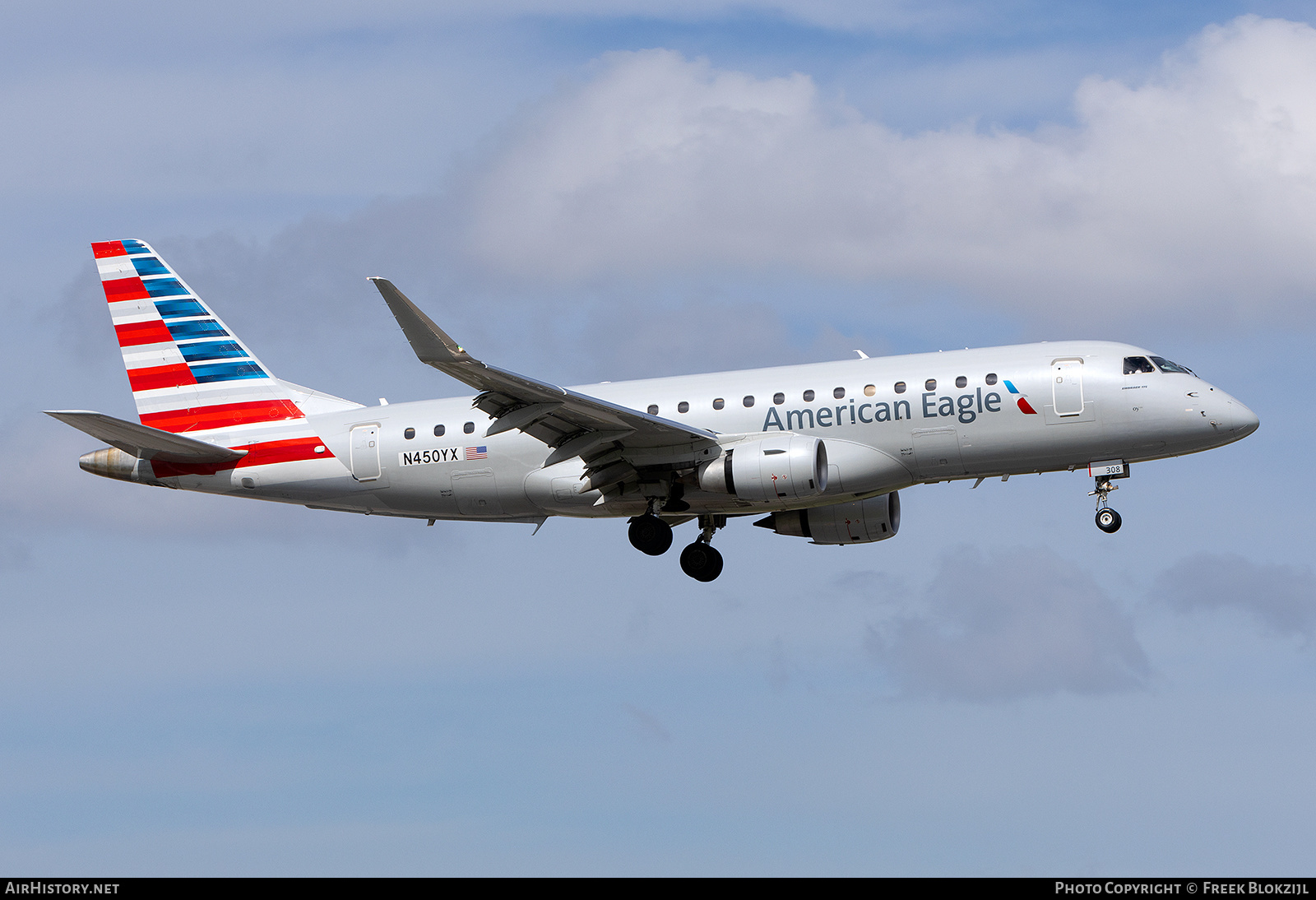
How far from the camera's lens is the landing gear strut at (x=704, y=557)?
42.6 metres

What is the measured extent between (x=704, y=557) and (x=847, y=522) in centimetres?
399

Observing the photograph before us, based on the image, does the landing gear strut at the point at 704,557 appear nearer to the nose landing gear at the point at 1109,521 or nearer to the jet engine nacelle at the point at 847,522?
the jet engine nacelle at the point at 847,522

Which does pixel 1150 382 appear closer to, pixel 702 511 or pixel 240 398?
pixel 702 511

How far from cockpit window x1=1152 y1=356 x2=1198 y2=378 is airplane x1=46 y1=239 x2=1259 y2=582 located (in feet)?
0.20

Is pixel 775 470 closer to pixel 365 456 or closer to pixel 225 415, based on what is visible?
pixel 365 456

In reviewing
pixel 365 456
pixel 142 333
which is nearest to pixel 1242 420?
pixel 365 456

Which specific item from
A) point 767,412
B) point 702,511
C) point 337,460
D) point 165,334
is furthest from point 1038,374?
point 165,334

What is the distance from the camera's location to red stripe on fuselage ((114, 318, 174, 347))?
149 ft

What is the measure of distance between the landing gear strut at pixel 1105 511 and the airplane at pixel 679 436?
0.04m

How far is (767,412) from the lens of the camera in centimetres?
3884

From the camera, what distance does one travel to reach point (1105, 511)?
3794 cm
